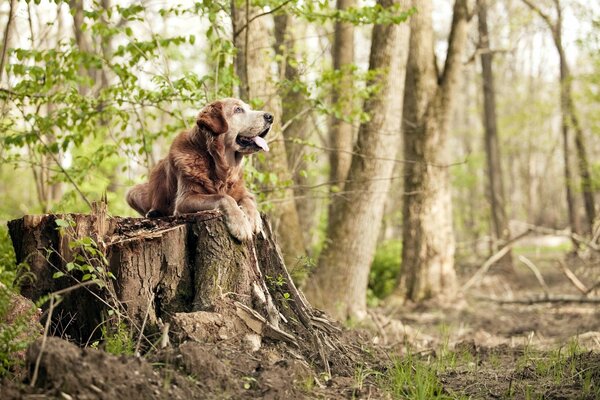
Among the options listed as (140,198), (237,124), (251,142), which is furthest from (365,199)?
(140,198)

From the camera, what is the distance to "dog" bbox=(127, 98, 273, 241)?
20.0ft

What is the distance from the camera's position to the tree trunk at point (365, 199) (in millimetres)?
9773

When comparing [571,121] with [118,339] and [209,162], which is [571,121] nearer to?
[209,162]

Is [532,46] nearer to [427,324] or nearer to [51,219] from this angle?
[427,324]

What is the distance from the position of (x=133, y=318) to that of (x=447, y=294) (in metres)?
8.86

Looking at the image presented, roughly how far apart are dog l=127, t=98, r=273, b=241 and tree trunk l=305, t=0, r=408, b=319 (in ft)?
11.1

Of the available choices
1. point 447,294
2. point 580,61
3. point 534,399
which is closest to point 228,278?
point 534,399

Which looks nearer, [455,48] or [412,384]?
[412,384]

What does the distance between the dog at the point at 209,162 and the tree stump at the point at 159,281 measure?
0.74 meters

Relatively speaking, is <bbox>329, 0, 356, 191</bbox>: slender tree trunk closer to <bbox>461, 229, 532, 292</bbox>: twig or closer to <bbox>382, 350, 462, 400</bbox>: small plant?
<bbox>461, 229, 532, 292</bbox>: twig

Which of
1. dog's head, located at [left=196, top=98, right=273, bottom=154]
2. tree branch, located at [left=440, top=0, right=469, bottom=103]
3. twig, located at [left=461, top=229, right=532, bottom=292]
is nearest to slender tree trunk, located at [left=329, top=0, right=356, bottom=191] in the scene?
tree branch, located at [left=440, top=0, right=469, bottom=103]

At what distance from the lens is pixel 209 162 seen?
20.9 ft

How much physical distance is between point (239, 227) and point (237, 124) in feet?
5.67

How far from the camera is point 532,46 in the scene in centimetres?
4500
